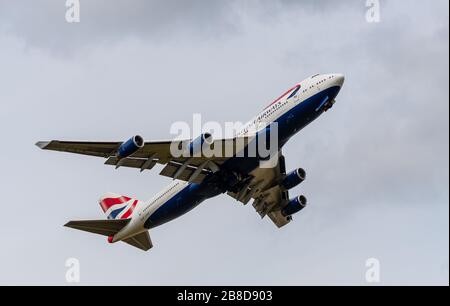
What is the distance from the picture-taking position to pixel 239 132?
189 feet

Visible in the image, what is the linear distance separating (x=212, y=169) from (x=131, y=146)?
8717mm

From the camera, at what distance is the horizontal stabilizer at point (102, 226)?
6183 cm

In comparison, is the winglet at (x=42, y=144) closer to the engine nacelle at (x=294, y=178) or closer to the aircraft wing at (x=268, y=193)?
the aircraft wing at (x=268, y=193)

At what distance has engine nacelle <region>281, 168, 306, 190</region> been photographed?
61.6m

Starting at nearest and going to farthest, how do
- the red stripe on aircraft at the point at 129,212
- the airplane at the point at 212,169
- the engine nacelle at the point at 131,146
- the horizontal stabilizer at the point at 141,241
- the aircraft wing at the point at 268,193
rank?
the engine nacelle at the point at 131,146
the airplane at the point at 212,169
the aircraft wing at the point at 268,193
the red stripe on aircraft at the point at 129,212
the horizontal stabilizer at the point at 141,241

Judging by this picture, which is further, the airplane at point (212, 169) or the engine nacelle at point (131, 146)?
the airplane at point (212, 169)

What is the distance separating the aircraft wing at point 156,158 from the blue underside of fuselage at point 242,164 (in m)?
0.85

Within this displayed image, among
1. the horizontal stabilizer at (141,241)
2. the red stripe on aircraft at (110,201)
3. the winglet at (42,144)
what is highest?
the red stripe on aircraft at (110,201)

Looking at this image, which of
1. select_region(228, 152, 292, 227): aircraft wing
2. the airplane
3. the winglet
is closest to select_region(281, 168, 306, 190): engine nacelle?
the airplane

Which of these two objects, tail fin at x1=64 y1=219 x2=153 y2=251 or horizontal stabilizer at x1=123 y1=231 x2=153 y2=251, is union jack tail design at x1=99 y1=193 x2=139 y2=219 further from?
horizontal stabilizer at x1=123 y1=231 x2=153 y2=251

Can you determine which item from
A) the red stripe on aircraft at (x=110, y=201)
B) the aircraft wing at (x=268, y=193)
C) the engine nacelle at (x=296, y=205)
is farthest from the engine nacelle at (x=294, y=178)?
the red stripe on aircraft at (x=110, y=201)

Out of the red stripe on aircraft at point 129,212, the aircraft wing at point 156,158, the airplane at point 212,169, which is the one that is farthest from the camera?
the red stripe on aircraft at point 129,212
